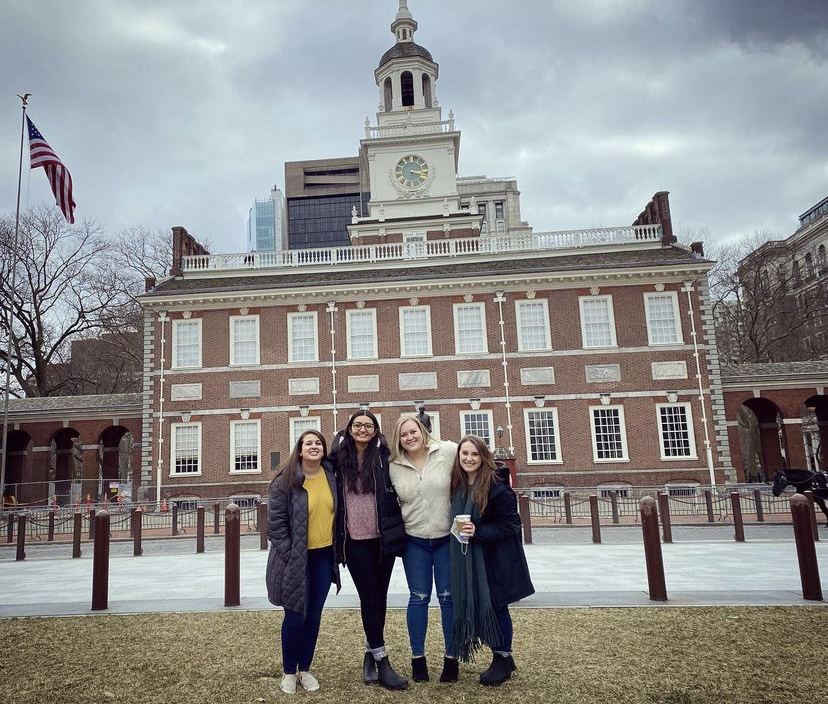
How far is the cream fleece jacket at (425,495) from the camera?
5.04 metres

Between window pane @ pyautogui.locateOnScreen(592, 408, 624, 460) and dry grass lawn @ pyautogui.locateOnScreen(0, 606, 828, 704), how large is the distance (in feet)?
63.6

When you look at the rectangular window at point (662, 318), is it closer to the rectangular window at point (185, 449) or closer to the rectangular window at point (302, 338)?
the rectangular window at point (302, 338)

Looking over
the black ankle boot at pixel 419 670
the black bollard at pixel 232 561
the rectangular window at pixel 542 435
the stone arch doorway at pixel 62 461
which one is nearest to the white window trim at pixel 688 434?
the rectangular window at pixel 542 435

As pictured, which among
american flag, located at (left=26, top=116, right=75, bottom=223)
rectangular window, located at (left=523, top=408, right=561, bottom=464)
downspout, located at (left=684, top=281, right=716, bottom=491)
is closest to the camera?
american flag, located at (left=26, top=116, right=75, bottom=223)

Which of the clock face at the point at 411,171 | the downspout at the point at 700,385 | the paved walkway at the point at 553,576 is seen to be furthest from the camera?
the clock face at the point at 411,171

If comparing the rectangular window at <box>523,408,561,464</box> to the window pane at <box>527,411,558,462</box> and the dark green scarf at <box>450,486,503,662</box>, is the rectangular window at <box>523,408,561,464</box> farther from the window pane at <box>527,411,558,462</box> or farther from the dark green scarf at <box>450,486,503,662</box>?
the dark green scarf at <box>450,486,503,662</box>

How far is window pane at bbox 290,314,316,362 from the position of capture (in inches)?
1083

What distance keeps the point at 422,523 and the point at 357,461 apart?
715 mm

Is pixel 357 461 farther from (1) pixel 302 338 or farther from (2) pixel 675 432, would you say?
(2) pixel 675 432

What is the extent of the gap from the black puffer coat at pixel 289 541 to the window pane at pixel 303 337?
74.1 feet

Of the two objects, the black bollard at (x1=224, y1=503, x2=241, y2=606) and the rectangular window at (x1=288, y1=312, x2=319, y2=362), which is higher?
the rectangular window at (x1=288, y1=312, x2=319, y2=362)

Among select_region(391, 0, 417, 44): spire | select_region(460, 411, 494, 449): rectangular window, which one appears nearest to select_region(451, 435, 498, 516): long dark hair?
select_region(460, 411, 494, 449): rectangular window

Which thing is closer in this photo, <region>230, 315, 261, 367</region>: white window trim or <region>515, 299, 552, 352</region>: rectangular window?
<region>515, 299, 552, 352</region>: rectangular window

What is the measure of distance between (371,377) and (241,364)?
5.65 metres
